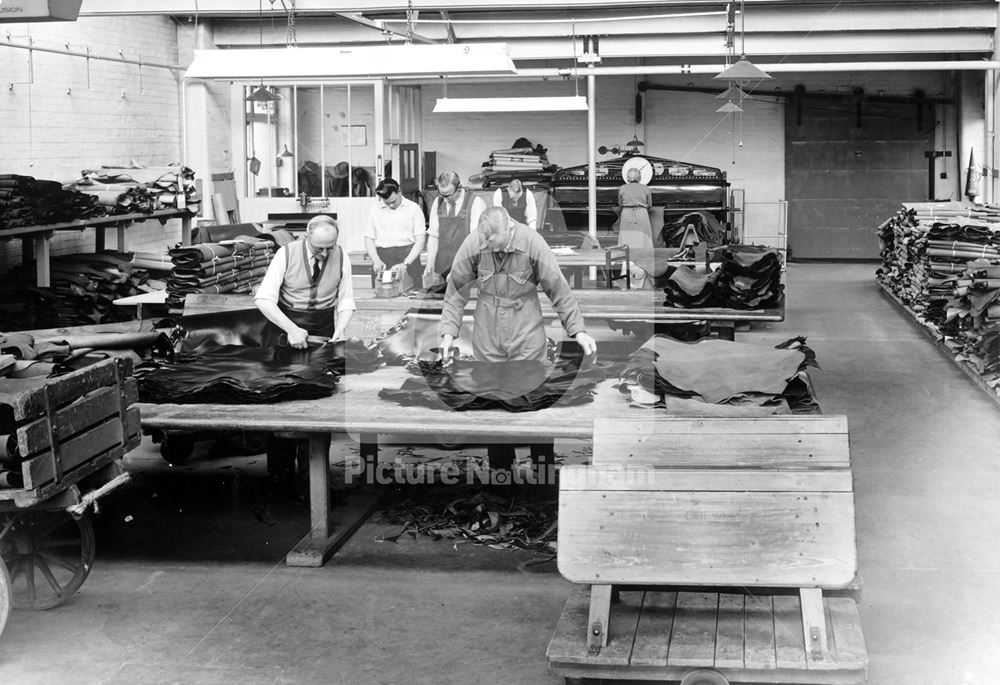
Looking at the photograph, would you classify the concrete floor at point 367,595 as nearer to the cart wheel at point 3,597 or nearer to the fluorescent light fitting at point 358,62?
the cart wheel at point 3,597

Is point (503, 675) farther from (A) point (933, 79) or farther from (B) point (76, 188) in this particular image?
(A) point (933, 79)

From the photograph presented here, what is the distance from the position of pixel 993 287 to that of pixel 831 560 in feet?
20.7

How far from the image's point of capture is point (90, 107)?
1191cm

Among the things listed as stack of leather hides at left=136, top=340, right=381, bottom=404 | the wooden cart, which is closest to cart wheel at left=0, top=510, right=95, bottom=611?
the wooden cart

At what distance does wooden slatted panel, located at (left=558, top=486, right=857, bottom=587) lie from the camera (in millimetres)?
3725

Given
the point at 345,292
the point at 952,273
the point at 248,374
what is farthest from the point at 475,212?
the point at 952,273

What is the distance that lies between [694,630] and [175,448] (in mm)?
4322

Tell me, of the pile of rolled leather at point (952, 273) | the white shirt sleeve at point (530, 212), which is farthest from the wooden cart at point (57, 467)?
the white shirt sleeve at point (530, 212)

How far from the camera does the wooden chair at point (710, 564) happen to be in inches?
144

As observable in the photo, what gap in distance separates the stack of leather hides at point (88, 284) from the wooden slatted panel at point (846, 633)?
759 cm

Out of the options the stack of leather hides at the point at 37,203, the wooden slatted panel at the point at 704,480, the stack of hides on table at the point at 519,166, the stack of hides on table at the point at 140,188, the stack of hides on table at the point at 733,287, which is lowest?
the wooden slatted panel at the point at 704,480

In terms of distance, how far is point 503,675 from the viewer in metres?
4.19

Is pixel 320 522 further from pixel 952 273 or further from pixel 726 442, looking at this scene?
pixel 952 273

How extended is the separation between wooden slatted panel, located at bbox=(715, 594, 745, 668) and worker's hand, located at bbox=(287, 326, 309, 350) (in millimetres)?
2843
